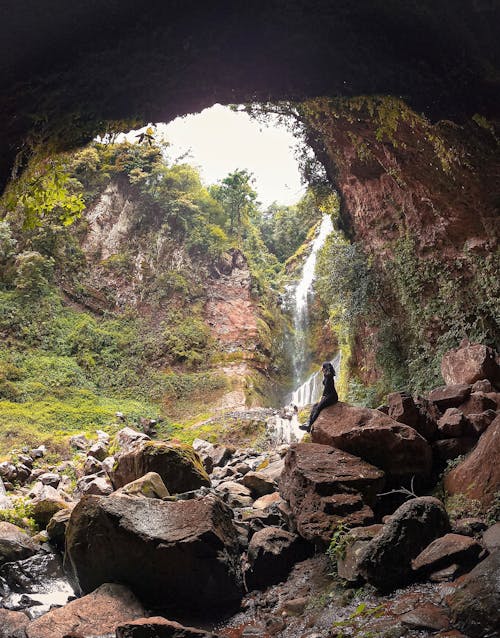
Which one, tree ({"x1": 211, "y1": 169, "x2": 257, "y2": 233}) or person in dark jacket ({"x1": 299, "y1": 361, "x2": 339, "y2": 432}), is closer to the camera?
person in dark jacket ({"x1": 299, "y1": 361, "x2": 339, "y2": 432})

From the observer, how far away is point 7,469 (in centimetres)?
1030

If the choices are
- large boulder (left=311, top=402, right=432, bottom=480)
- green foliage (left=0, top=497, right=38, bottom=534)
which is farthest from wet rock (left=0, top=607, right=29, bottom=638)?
large boulder (left=311, top=402, right=432, bottom=480)

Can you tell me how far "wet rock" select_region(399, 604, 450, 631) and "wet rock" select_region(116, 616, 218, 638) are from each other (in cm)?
166

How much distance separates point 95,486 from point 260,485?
3.08 m

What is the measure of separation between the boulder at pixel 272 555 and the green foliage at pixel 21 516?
3929 millimetres

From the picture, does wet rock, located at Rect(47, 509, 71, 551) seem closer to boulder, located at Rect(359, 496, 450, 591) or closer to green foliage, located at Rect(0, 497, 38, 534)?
green foliage, located at Rect(0, 497, 38, 534)

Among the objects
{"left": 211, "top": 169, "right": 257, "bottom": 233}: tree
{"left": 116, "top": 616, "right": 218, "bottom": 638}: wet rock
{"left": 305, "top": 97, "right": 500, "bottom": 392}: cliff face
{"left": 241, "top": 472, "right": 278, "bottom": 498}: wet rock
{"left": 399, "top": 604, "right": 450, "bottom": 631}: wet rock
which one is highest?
{"left": 211, "top": 169, "right": 257, "bottom": 233}: tree

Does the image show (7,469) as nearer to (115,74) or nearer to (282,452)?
(282,452)

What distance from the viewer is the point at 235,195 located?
3131 cm

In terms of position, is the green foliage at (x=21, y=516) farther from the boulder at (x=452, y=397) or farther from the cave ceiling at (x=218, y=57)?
the boulder at (x=452, y=397)

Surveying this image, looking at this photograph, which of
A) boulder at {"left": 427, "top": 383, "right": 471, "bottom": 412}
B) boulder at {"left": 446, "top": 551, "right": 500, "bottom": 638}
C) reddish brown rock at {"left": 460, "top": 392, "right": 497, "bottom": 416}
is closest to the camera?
boulder at {"left": 446, "top": 551, "right": 500, "bottom": 638}

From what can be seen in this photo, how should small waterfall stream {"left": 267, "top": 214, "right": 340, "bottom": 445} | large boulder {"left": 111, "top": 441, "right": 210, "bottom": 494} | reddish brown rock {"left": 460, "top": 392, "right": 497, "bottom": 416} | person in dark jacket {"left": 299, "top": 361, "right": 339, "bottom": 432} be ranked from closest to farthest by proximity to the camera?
reddish brown rock {"left": 460, "top": 392, "right": 497, "bottom": 416} → large boulder {"left": 111, "top": 441, "right": 210, "bottom": 494} → person in dark jacket {"left": 299, "top": 361, "right": 339, "bottom": 432} → small waterfall stream {"left": 267, "top": 214, "right": 340, "bottom": 445}

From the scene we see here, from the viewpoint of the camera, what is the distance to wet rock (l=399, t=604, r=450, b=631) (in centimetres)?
344

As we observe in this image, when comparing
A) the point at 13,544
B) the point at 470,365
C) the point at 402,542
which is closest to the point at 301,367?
the point at 470,365
